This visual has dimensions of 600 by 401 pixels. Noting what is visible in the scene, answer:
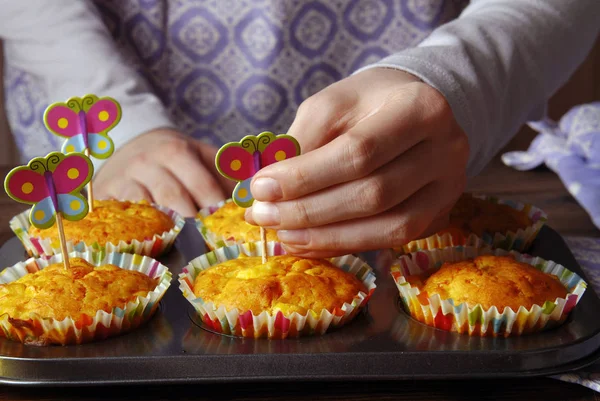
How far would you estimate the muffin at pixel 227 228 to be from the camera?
175 cm

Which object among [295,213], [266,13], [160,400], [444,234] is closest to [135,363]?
[160,400]

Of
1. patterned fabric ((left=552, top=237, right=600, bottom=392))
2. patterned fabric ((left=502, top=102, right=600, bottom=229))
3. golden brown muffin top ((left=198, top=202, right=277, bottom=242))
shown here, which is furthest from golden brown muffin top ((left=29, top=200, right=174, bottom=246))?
patterned fabric ((left=502, top=102, right=600, bottom=229))

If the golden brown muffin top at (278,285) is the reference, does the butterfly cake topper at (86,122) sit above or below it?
above

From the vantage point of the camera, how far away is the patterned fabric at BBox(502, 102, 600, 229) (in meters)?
2.10

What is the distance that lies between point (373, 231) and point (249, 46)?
4.27 ft

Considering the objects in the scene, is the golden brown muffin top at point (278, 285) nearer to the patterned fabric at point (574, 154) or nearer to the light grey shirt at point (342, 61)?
the light grey shirt at point (342, 61)

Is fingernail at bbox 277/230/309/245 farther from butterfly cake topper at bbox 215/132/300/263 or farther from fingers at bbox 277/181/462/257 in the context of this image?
A: butterfly cake topper at bbox 215/132/300/263

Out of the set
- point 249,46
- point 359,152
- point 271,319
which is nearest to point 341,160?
point 359,152

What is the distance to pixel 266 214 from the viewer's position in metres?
1.27

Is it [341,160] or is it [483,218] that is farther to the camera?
[483,218]

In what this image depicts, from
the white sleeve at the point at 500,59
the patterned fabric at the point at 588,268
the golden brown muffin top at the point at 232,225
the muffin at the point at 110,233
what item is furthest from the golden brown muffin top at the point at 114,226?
the patterned fabric at the point at 588,268

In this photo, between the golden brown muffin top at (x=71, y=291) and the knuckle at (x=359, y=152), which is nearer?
the knuckle at (x=359, y=152)

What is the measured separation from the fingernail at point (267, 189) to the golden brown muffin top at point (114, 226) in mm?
574

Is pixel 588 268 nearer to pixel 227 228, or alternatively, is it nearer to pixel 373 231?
pixel 373 231
